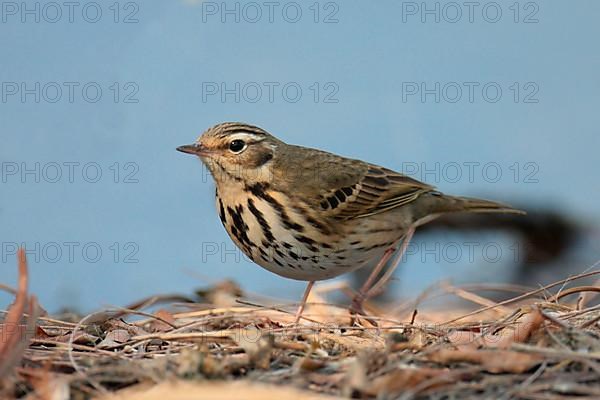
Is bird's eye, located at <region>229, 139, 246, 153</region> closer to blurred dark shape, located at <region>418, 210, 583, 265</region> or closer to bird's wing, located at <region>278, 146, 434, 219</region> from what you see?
bird's wing, located at <region>278, 146, 434, 219</region>

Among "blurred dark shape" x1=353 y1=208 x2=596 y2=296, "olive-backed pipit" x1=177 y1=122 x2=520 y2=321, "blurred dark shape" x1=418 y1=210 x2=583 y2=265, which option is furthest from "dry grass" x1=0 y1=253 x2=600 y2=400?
"blurred dark shape" x1=418 y1=210 x2=583 y2=265

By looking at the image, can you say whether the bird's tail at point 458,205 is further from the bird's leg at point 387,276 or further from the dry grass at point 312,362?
the dry grass at point 312,362

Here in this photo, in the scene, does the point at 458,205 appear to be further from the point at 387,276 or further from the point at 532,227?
the point at 532,227

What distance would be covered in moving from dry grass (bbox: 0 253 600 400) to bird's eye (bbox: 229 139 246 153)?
158cm

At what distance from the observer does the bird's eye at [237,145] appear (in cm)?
637

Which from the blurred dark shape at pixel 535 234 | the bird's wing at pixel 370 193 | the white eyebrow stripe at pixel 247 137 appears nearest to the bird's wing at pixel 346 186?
the bird's wing at pixel 370 193

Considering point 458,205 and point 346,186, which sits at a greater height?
point 346,186

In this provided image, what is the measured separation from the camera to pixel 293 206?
6352 millimetres

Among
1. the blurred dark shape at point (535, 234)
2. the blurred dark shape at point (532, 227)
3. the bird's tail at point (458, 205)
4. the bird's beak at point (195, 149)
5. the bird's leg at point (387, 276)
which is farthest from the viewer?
the blurred dark shape at point (532, 227)

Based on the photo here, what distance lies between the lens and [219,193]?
21.3ft

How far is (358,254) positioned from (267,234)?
77 centimetres

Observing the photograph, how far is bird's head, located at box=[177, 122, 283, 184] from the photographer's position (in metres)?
6.32

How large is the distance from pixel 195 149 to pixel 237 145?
319 mm

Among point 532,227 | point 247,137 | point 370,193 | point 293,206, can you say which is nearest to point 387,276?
point 370,193
